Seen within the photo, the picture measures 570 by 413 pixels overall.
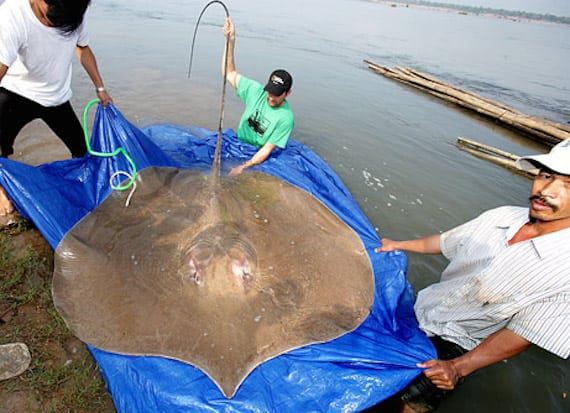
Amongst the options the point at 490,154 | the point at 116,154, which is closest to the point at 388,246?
the point at 116,154

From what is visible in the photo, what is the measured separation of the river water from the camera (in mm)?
4031

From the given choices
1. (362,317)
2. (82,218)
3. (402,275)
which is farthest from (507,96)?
(82,218)

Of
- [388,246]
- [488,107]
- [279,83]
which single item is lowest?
[388,246]

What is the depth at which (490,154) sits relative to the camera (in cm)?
762

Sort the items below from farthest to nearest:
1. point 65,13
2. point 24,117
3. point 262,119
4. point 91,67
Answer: point 262,119 < point 91,67 < point 24,117 < point 65,13

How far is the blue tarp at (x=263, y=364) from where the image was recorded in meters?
1.99

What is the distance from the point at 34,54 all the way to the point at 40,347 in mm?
2222

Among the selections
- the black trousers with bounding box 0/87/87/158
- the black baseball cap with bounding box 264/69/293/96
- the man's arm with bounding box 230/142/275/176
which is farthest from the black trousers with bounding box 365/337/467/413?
the black trousers with bounding box 0/87/87/158

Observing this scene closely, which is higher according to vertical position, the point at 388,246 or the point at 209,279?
the point at 388,246

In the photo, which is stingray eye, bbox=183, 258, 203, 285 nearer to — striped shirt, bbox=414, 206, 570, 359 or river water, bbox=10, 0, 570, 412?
striped shirt, bbox=414, 206, 570, 359

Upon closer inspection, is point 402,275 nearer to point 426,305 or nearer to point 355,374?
point 426,305

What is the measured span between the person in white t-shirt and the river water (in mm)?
2023

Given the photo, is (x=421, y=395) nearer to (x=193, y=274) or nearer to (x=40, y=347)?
(x=193, y=274)

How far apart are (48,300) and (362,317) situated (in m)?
2.39
